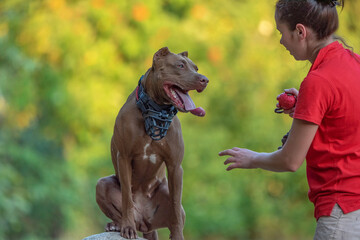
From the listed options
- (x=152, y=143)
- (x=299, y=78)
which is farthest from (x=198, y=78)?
(x=299, y=78)

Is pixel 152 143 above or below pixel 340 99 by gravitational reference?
above

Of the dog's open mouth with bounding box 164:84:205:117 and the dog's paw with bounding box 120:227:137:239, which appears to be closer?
the dog's open mouth with bounding box 164:84:205:117

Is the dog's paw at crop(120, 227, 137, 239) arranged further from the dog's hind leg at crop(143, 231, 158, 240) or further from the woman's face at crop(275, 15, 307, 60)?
the woman's face at crop(275, 15, 307, 60)

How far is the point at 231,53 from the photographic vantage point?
10.2 metres

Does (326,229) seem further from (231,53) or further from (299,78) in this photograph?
(231,53)

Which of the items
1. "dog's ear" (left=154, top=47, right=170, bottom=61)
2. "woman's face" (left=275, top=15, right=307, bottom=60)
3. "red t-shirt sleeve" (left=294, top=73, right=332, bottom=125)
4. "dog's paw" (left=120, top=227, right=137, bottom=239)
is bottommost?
"dog's paw" (left=120, top=227, right=137, bottom=239)

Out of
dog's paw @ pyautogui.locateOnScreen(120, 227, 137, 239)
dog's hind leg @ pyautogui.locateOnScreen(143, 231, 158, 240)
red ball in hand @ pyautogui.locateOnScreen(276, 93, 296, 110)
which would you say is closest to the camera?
red ball in hand @ pyautogui.locateOnScreen(276, 93, 296, 110)

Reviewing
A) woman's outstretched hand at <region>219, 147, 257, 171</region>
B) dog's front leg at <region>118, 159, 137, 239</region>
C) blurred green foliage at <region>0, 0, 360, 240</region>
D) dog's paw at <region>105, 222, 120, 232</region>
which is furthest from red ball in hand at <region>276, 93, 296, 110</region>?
blurred green foliage at <region>0, 0, 360, 240</region>

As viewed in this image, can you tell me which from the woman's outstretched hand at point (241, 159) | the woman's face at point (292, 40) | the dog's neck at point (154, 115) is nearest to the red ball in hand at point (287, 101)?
the woman's face at point (292, 40)

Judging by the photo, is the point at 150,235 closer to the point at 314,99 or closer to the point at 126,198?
the point at 126,198

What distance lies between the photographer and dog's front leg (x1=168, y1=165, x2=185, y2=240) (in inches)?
134

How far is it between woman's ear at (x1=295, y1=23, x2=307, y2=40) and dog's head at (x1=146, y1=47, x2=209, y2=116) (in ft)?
2.13

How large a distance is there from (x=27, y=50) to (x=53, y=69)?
599 millimetres

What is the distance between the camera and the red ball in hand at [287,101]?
2941 mm
